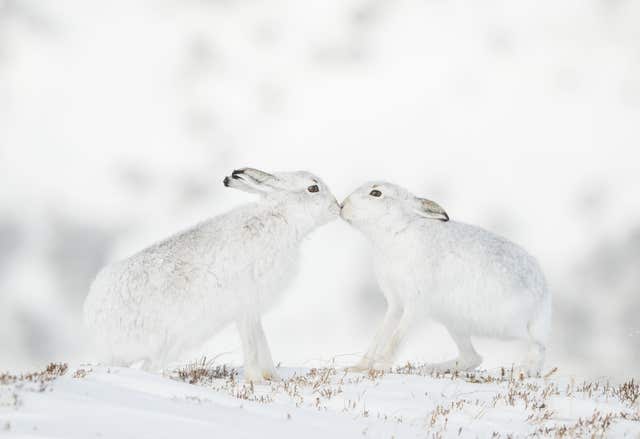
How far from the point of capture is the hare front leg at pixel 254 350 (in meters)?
8.84

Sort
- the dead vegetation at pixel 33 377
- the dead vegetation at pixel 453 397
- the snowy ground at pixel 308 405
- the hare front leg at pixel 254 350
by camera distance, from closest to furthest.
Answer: the snowy ground at pixel 308 405
the dead vegetation at pixel 33 377
the dead vegetation at pixel 453 397
the hare front leg at pixel 254 350

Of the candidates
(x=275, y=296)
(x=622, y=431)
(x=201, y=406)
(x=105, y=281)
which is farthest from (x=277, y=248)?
(x=622, y=431)

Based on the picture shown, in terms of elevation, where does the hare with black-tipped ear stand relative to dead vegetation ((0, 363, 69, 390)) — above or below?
above

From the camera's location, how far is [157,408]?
608 centimetres

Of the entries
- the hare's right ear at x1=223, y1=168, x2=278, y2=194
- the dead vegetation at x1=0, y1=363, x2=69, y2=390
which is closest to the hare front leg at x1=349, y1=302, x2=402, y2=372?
the hare's right ear at x1=223, y1=168, x2=278, y2=194

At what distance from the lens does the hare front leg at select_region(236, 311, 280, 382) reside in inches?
348

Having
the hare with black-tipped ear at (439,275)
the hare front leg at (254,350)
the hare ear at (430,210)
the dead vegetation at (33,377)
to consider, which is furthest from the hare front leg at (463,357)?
the dead vegetation at (33,377)

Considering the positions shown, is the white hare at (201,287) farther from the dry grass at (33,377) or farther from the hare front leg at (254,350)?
the dry grass at (33,377)

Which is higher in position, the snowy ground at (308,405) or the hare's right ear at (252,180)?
the hare's right ear at (252,180)

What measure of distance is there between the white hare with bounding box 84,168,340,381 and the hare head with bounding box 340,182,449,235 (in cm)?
135

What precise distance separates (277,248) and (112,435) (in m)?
4.10

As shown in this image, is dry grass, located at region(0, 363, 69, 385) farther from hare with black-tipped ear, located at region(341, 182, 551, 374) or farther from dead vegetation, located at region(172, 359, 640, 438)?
hare with black-tipped ear, located at region(341, 182, 551, 374)

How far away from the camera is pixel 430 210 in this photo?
10.7 metres

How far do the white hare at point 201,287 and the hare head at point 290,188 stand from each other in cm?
2
